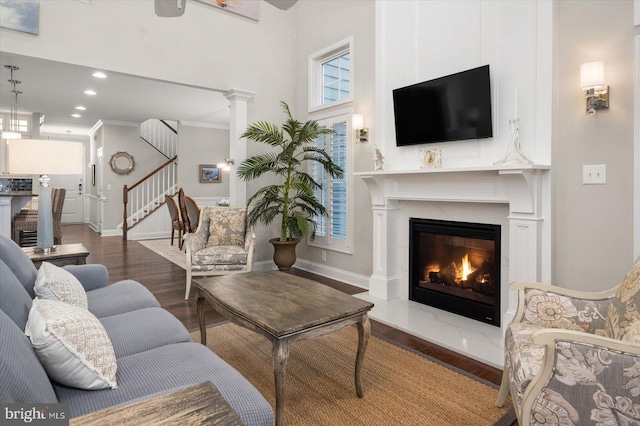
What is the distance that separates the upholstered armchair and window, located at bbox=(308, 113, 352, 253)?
1047mm

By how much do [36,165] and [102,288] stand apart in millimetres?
1169

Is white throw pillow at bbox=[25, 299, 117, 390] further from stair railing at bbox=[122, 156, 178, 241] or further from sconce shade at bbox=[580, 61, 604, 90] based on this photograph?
stair railing at bbox=[122, 156, 178, 241]

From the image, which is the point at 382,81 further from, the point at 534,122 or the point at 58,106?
the point at 58,106

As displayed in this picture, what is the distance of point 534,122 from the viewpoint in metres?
2.82

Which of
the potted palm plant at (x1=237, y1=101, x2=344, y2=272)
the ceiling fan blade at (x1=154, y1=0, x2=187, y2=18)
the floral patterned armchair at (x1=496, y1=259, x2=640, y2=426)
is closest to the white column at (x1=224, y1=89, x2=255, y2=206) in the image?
the potted palm plant at (x1=237, y1=101, x2=344, y2=272)

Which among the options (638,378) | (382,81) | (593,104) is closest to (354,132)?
(382,81)

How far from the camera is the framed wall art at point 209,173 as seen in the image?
365 inches

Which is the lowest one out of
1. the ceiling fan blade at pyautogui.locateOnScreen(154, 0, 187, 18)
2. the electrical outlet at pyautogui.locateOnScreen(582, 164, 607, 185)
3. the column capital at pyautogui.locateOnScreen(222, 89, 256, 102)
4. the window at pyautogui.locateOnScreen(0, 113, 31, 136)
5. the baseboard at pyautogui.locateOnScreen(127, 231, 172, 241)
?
the baseboard at pyautogui.locateOnScreen(127, 231, 172, 241)

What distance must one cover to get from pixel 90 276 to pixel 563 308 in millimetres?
2907

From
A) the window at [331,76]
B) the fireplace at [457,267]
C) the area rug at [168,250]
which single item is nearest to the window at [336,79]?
the window at [331,76]

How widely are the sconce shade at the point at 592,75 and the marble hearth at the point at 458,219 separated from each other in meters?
0.59

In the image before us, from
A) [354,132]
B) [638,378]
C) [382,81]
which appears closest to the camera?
[638,378]

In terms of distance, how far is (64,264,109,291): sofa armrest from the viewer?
2.56m

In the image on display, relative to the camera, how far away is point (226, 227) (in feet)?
14.7
